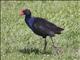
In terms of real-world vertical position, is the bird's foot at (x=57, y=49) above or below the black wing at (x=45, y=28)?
below

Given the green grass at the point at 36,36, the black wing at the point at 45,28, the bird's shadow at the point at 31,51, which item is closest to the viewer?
the black wing at the point at 45,28

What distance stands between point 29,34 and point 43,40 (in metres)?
0.79

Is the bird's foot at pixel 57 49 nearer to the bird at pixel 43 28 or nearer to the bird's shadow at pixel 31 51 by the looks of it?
the bird's shadow at pixel 31 51

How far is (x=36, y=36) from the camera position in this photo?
41.6 feet

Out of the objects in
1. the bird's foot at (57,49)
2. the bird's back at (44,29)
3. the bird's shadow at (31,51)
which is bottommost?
the bird's shadow at (31,51)

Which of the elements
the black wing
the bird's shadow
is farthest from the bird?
the bird's shadow

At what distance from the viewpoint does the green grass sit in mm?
10859

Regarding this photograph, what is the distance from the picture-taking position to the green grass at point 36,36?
10859 mm

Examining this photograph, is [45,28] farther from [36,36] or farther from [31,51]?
[36,36]

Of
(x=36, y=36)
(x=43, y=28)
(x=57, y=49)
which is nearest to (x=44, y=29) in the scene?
(x=43, y=28)

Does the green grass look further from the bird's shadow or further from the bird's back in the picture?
the bird's back

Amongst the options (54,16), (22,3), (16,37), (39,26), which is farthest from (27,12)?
(22,3)

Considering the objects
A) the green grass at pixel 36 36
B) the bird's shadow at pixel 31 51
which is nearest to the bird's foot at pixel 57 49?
the green grass at pixel 36 36

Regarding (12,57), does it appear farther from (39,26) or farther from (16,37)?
(16,37)
